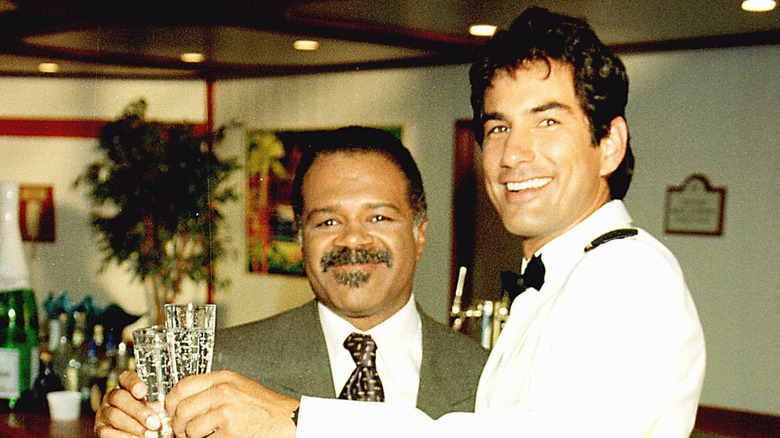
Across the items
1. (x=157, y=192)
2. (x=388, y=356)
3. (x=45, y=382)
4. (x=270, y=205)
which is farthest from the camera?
A: (x=270, y=205)

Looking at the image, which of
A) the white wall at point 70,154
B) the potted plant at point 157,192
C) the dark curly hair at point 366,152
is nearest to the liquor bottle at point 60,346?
the dark curly hair at point 366,152

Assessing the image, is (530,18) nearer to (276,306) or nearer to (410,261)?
(410,261)

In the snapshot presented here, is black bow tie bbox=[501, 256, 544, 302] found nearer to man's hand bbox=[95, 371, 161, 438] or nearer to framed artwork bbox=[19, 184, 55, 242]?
man's hand bbox=[95, 371, 161, 438]

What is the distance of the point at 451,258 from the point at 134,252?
2601 millimetres

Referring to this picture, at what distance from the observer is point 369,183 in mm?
2391

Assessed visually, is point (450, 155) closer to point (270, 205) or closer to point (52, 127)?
point (270, 205)

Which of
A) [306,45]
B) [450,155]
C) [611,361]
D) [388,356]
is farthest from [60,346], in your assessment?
[450,155]

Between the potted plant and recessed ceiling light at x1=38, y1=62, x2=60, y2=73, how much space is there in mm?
759

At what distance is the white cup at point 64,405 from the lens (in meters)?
3.25

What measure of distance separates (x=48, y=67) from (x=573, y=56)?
6272mm

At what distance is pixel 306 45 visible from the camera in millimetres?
5918

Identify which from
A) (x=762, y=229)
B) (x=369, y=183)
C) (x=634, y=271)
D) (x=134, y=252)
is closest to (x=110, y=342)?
(x=369, y=183)

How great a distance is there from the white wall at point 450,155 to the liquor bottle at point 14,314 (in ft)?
12.5

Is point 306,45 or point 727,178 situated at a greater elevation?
point 306,45
